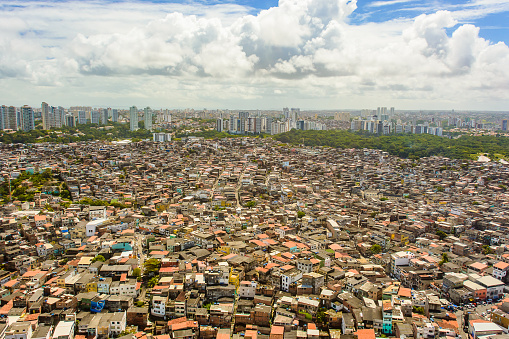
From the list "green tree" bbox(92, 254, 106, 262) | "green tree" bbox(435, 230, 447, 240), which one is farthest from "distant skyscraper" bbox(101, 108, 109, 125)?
"green tree" bbox(435, 230, 447, 240)

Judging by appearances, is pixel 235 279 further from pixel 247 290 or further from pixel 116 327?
pixel 116 327

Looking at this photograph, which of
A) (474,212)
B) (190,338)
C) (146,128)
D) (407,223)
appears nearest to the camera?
(190,338)

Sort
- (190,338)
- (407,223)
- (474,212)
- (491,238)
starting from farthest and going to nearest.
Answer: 1. (474,212)
2. (407,223)
3. (491,238)
4. (190,338)

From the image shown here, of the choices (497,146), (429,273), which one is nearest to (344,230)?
(429,273)

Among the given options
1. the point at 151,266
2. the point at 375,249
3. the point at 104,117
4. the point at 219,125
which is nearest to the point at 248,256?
the point at 151,266

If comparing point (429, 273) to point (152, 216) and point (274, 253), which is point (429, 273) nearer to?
point (274, 253)

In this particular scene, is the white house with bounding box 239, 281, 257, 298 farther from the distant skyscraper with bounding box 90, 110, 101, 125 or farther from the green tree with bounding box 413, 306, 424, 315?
the distant skyscraper with bounding box 90, 110, 101, 125
